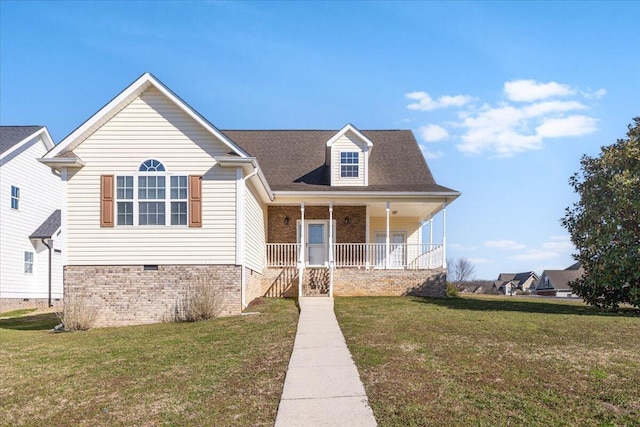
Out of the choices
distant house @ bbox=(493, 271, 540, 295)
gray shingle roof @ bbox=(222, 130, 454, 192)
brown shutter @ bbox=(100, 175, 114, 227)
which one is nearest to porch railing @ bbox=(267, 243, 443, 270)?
gray shingle roof @ bbox=(222, 130, 454, 192)

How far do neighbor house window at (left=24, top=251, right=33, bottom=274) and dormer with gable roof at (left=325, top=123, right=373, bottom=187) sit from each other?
1459cm

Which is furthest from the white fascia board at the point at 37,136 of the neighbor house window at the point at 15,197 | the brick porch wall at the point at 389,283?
the brick porch wall at the point at 389,283

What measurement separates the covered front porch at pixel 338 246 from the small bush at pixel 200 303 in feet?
17.2

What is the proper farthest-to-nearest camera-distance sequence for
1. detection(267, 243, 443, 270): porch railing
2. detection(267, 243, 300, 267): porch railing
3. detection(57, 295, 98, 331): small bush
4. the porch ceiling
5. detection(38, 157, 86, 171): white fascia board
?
detection(267, 243, 300, 267): porch railing → the porch ceiling → detection(267, 243, 443, 270): porch railing → detection(38, 157, 86, 171): white fascia board → detection(57, 295, 98, 331): small bush

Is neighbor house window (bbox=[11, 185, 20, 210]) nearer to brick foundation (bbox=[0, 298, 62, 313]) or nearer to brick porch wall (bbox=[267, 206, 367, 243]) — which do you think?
brick foundation (bbox=[0, 298, 62, 313])

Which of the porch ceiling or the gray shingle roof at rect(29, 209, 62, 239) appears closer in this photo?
the porch ceiling

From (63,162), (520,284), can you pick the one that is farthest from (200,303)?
(520,284)

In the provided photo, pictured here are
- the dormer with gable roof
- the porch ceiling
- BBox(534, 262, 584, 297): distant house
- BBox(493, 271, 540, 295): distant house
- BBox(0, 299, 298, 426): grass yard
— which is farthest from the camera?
BBox(493, 271, 540, 295): distant house

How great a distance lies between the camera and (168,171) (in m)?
15.9

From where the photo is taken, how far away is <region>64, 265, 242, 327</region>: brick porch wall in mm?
15570

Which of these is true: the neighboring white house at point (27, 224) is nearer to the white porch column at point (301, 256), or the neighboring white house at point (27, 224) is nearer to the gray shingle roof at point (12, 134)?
the gray shingle roof at point (12, 134)

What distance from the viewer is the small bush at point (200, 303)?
49.4 feet

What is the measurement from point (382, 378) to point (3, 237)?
68.8ft

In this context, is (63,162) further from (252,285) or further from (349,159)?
(349,159)
